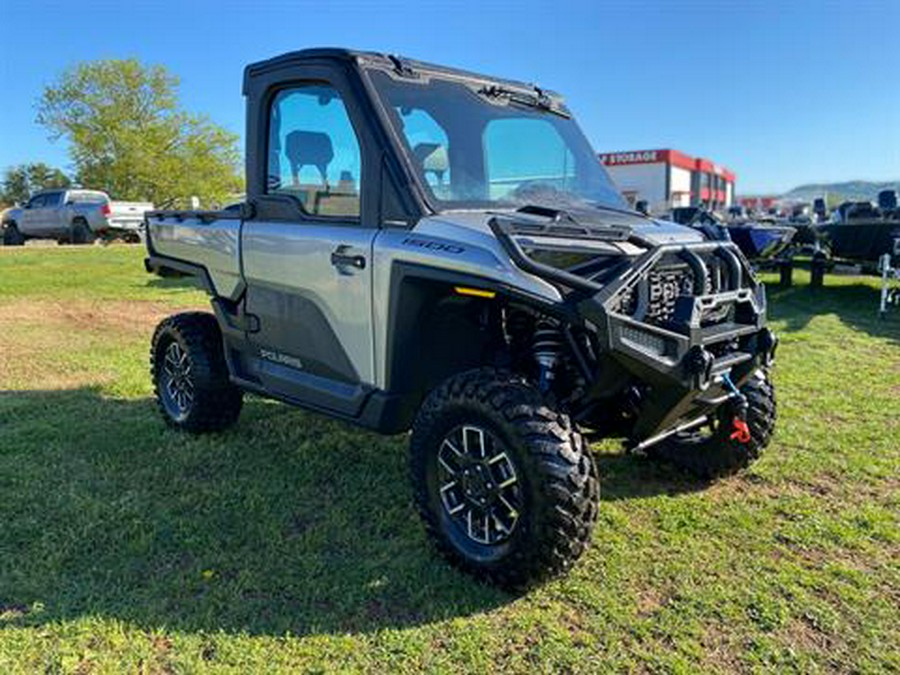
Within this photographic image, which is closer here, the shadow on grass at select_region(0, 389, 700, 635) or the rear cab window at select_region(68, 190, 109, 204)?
the shadow on grass at select_region(0, 389, 700, 635)

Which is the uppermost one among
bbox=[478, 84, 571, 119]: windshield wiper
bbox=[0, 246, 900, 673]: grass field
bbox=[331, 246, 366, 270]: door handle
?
Result: bbox=[478, 84, 571, 119]: windshield wiper

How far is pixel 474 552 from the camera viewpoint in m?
3.19

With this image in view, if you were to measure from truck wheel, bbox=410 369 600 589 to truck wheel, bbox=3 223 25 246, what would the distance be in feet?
86.0

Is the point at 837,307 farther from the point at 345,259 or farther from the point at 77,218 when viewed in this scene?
the point at 77,218

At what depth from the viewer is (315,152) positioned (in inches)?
155

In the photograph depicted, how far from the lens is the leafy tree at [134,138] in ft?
137

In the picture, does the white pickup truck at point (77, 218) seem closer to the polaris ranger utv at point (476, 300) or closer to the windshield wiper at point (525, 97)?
the polaris ranger utv at point (476, 300)

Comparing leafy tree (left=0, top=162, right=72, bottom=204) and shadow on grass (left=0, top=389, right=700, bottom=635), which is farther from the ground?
leafy tree (left=0, top=162, right=72, bottom=204)

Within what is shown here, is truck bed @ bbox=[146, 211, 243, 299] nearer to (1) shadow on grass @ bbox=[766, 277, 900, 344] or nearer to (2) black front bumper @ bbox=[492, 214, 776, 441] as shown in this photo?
(2) black front bumper @ bbox=[492, 214, 776, 441]

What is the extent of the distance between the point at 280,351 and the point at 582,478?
2.10 m

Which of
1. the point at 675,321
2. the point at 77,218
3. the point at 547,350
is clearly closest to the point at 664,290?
the point at 675,321

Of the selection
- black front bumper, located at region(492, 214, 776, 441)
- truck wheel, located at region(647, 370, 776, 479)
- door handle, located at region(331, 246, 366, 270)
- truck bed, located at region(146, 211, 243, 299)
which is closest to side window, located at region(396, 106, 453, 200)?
door handle, located at region(331, 246, 366, 270)

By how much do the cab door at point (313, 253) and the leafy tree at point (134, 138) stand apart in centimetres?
4003

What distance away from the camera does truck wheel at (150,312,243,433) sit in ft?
16.2
